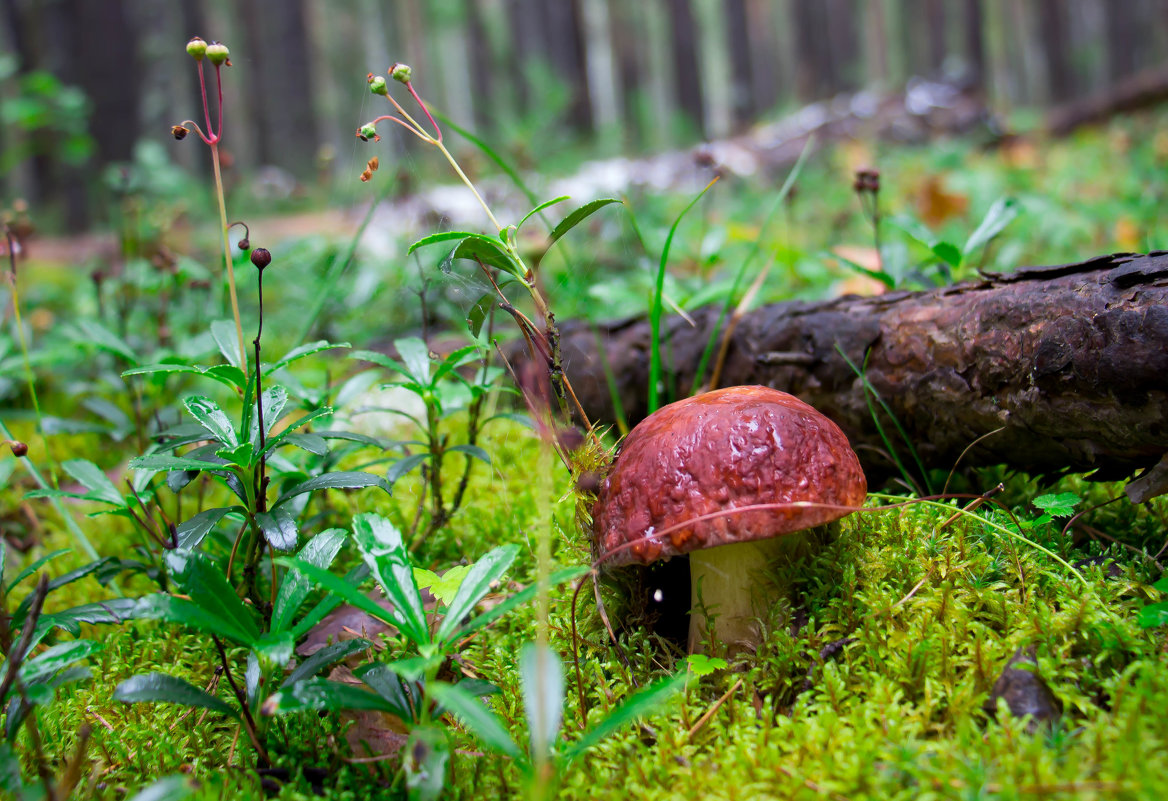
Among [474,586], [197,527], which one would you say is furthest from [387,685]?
[197,527]

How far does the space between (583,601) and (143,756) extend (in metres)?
1.04

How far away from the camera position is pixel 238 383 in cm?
168

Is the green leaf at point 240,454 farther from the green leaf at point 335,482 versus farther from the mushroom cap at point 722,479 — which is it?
the mushroom cap at point 722,479

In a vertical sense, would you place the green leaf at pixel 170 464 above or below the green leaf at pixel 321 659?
above

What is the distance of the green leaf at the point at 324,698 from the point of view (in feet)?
3.93

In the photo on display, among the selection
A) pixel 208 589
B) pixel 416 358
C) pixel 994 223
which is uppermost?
pixel 994 223

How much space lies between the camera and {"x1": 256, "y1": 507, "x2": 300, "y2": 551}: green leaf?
1482 mm

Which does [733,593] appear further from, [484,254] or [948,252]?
[948,252]

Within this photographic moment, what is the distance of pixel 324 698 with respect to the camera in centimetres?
123

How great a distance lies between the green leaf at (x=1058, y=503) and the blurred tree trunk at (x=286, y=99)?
1695cm

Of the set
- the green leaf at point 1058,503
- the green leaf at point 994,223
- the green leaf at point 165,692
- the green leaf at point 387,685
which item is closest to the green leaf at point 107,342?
the green leaf at point 165,692

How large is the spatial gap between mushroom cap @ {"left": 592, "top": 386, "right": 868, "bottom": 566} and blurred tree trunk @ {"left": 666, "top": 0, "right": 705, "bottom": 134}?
16.3 metres

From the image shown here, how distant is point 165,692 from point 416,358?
3.26 ft

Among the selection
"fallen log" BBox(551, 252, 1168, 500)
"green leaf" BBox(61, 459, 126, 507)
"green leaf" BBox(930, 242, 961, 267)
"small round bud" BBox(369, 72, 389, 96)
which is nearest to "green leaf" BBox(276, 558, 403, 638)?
"green leaf" BBox(61, 459, 126, 507)
